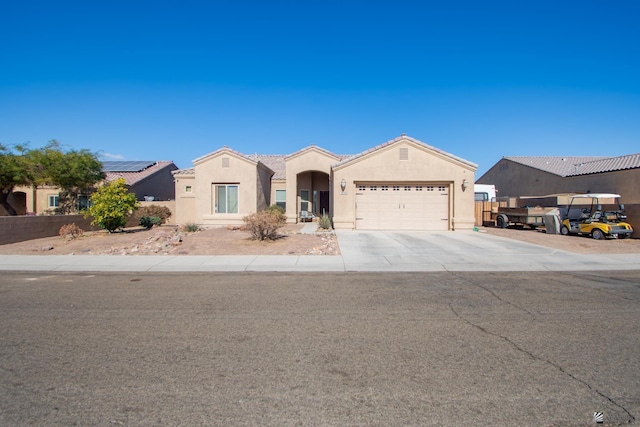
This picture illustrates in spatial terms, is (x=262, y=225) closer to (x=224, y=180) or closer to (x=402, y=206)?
(x=402, y=206)

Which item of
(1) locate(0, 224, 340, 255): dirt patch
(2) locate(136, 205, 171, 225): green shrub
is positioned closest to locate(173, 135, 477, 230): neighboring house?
(1) locate(0, 224, 340, 255): dirt patch

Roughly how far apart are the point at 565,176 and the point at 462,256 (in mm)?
25011

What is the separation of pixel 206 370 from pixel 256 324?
5.44 ft

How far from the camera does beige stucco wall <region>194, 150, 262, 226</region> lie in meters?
23.7

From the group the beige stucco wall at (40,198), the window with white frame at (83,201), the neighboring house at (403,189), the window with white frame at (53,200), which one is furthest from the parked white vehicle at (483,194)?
the window with white frame at (53,200)

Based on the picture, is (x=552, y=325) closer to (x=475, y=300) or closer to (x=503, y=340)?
(x=503, y=340)

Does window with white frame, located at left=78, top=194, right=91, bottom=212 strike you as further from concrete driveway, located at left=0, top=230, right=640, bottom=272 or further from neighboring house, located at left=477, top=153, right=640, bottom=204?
neighboring house, located at left=477, top=153, right=640, bottom=204

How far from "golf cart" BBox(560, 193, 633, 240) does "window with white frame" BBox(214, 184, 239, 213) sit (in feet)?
57.1

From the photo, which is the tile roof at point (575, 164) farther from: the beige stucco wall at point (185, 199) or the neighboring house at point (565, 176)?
the beige stucco wall at point (185, 199)

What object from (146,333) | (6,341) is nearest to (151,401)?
(146,333)

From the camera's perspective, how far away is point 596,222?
18.6 metres

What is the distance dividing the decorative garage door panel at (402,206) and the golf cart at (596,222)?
18.8 feet

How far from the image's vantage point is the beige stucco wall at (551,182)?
86.7ft

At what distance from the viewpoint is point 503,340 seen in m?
5.20
